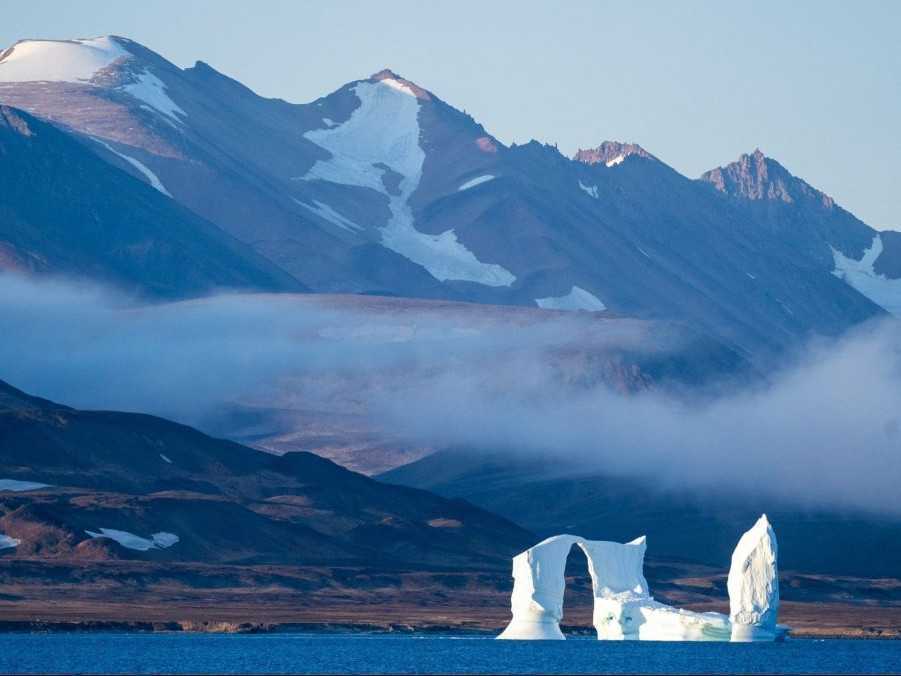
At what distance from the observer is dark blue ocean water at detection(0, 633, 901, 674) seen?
10444 centimetres

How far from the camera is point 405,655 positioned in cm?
11556

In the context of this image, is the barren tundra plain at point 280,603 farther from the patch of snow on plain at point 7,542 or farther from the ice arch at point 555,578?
the ice arch at point 555,578

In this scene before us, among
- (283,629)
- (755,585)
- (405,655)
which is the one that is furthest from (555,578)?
(283,629)

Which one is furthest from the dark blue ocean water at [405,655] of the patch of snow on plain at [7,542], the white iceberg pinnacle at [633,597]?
the patch of snow on plain at [7,542]

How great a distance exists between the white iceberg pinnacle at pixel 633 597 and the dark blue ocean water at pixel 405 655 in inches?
50.2

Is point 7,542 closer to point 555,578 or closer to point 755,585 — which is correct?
point 555,578

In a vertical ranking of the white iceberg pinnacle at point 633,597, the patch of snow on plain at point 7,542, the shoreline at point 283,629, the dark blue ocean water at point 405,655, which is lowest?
the dark blue ocean water at point 405,655

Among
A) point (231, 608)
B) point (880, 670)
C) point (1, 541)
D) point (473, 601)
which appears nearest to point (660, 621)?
point (880, 670)

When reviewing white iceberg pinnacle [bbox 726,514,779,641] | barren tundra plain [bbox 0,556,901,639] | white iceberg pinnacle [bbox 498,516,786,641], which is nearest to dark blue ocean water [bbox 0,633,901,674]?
white iceberg pinnacle [bbox 498,516,786,641]

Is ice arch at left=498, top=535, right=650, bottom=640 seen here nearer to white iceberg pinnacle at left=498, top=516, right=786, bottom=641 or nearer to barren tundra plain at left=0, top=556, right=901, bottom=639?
white iceberg pinnacle at left=498, top=516, right=786, bottom=641

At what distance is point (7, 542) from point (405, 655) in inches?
3422

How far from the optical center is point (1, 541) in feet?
639

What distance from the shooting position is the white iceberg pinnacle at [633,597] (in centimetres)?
11125

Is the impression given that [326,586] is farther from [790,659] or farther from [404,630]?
[790,659]
